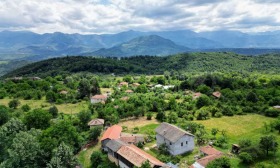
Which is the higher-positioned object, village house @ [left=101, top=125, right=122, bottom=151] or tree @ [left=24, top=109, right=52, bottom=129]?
tree @ [left=24, top=109, right=52, bottom=129]

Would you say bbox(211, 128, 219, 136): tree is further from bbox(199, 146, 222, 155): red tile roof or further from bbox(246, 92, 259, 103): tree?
bbox(246, 92, 259, 103): tree

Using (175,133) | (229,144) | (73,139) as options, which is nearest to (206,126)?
(229,144)

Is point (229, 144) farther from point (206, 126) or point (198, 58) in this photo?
point (198, 58)

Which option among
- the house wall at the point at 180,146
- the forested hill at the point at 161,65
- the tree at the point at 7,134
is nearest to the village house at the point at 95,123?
the tree at the point at 7,134

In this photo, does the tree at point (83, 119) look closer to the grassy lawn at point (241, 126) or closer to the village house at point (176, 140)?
the village house at point (176, 140)

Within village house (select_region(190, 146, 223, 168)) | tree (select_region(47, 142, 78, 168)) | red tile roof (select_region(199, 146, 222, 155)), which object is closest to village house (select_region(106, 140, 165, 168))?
village house (select_region(190, 146, 223, 168))

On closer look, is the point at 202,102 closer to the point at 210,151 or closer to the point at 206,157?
the point at 210,151
